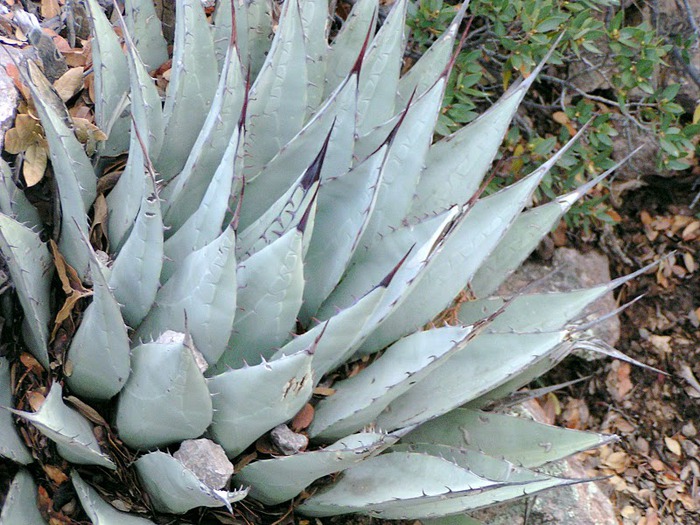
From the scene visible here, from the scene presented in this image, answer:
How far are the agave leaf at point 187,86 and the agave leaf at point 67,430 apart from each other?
0.50 meters

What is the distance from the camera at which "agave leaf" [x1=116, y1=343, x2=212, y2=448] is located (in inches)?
44.0

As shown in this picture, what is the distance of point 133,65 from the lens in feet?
4.00

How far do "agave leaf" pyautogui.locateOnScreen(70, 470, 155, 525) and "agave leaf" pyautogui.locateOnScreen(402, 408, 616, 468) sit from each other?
1.86ft

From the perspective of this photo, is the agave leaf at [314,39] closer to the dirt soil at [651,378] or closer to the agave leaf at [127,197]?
the agave leaf at [127,197]

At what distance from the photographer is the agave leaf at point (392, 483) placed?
1.26 meters

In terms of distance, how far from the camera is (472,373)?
1.46m

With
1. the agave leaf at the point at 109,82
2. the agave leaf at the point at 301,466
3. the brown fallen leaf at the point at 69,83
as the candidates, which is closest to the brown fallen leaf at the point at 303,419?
the agave leaf at the point at 301,466

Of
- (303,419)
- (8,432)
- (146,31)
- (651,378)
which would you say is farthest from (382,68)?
(651,378)

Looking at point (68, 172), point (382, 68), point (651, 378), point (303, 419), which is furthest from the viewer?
point (651, 378)

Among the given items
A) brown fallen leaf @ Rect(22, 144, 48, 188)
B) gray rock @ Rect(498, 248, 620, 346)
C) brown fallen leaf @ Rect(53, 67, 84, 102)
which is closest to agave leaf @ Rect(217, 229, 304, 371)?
brown fallen leaf @ Rect(22, 144, 48, 188)

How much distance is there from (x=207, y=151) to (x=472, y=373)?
643 millimetres

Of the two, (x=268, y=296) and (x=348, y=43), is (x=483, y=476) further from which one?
(x=348, y=43)

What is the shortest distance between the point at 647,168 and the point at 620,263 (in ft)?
1.22

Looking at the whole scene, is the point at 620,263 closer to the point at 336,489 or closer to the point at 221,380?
the point at 336,489
